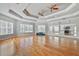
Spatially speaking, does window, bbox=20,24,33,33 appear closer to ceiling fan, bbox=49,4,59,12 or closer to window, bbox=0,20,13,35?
window, bbox=0,20,13,35

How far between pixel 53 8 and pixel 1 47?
132 cm

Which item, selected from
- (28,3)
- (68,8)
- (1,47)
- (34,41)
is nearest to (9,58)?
(1,47)

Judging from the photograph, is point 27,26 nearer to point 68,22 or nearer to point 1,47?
point 1,47

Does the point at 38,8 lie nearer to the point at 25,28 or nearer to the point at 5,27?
the point at 25,28

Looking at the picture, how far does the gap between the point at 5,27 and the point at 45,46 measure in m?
0.90

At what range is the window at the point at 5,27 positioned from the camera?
7.84 feet

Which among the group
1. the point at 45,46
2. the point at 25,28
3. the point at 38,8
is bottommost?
the point at 45,46

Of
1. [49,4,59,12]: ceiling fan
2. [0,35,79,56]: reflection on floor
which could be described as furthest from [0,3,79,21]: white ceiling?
[0,35,79,56]: reflection on floor

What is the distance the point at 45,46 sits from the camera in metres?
2.46

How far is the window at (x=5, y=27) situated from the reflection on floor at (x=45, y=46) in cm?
23

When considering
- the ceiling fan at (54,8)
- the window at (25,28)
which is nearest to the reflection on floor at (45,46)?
the window at (25,28)

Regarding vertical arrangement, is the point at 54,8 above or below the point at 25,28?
above

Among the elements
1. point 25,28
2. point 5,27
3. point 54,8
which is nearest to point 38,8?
point 54,8

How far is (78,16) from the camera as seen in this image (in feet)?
7.82
